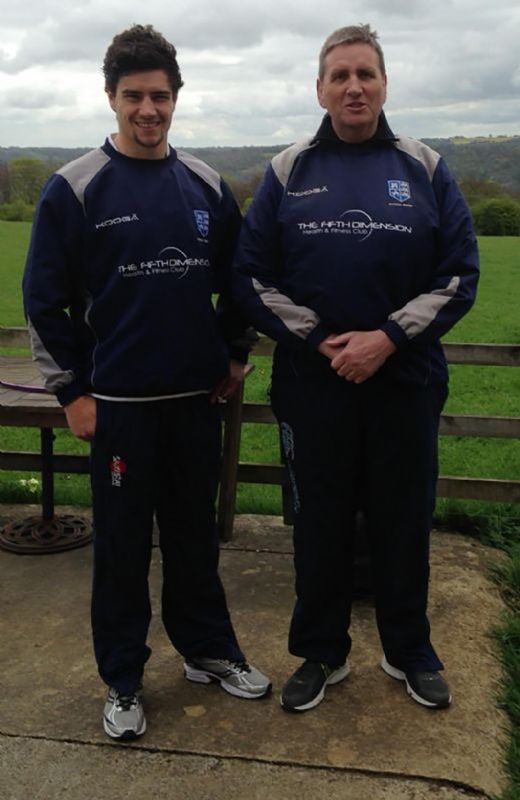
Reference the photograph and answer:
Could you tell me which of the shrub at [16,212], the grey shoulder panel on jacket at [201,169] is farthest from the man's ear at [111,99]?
the shrub at [16,212]

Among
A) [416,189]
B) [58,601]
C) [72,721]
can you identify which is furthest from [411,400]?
[58,601]

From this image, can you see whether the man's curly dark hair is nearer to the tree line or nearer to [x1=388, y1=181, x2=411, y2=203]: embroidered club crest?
[x1=388, y1=181, x2=411, y2=203]: embroidered club crest

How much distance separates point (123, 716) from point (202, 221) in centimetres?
173

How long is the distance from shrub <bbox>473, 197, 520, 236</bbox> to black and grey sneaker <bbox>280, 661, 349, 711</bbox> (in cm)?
6151

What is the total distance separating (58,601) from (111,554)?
1.07m

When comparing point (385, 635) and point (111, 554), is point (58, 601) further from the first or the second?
point (385, 635)

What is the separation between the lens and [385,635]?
343 cm

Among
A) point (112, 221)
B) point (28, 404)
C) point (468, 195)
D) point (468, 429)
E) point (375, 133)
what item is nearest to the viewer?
point (112, 221)

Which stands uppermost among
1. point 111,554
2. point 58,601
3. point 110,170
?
point 110,170

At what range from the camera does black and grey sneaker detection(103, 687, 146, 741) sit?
3.03 metres

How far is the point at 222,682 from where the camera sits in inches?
133

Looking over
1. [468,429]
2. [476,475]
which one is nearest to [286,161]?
[468,429]

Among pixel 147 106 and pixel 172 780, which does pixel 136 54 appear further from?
pixel 172 780

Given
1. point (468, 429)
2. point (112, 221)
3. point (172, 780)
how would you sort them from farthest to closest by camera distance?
point (468, 429) < point (112, 221) < point (172, 780)
